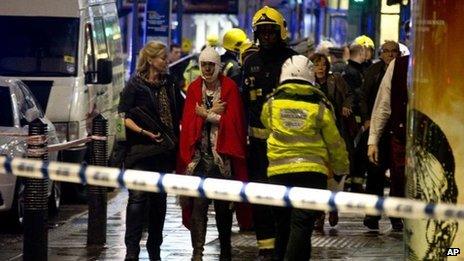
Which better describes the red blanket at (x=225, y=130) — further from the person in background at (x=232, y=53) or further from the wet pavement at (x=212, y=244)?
the person in background at (x=232, y=53)

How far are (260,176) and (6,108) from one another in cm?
422

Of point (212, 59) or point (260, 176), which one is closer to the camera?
point (212, 59)

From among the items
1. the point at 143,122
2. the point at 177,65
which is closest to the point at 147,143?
the point at 143,122

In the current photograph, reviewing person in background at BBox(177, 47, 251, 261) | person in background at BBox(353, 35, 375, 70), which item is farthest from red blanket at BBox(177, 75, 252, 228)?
person in background at BBox(353, 35, 375, 70)

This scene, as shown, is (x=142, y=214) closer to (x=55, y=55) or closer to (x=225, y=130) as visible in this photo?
(x=225, y=130)

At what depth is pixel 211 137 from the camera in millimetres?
11992

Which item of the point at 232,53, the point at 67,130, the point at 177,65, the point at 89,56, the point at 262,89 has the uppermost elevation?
the point at 262,89

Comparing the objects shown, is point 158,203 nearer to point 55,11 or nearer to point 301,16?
point 55,11

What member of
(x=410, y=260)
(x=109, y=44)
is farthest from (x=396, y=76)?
(x=109, y=44)

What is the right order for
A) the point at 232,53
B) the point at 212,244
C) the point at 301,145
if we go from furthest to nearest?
the point at 232,53 → the point at 212,244 → the point at 301,145

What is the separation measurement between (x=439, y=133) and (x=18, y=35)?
10.3 metres

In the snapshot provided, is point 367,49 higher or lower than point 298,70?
lower

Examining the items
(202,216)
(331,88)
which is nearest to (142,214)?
(202,216)

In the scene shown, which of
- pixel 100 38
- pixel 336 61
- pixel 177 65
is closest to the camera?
pixel 100 38
